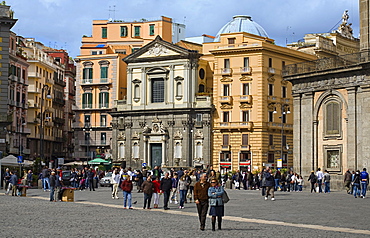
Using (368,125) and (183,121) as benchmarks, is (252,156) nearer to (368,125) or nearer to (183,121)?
(183,121)

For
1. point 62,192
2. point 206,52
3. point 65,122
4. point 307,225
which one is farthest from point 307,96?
point 65,122

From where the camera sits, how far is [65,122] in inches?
4579

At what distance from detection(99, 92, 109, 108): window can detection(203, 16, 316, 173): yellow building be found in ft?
60.5

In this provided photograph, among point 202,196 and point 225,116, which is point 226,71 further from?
point 202,196

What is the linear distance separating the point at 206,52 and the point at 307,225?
227 feet

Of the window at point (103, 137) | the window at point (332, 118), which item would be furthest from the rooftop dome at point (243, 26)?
the window at point (332, 118)

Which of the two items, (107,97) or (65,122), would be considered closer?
(107,97)

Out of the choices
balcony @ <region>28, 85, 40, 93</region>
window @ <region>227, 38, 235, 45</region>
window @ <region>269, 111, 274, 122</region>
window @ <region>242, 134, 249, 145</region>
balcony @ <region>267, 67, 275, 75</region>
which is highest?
window @ <region>227, 38, 235, 45</region>

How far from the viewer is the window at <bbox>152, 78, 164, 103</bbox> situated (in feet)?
295

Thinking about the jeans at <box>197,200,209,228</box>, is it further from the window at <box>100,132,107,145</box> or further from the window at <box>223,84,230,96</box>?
the window at <box>100,132,107,145</box>

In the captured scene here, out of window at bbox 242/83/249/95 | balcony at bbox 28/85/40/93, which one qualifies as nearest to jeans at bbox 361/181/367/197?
window at bbox 242/83/249/95

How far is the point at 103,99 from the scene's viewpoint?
323 ft

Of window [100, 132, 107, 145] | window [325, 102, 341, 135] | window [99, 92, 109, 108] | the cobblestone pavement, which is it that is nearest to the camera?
the cobblestone pavement

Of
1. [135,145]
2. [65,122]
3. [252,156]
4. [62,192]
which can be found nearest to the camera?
[62,192]
